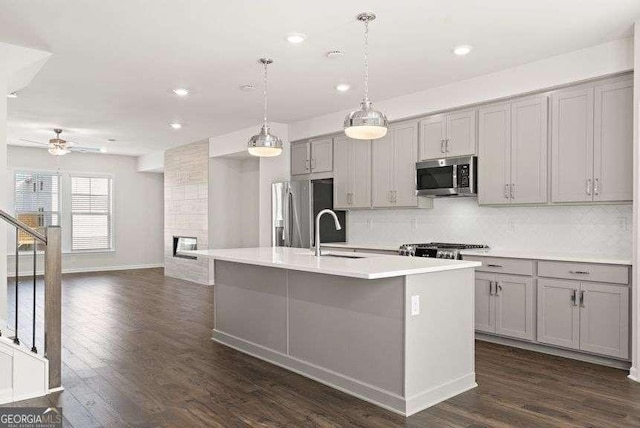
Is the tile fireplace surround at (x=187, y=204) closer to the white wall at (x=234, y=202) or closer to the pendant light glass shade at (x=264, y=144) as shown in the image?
the white wall at (x=234, y=202)

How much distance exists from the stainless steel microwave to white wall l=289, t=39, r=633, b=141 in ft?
1.95

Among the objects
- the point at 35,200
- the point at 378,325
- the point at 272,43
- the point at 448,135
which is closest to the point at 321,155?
the point at 448,135

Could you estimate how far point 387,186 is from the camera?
6.02m

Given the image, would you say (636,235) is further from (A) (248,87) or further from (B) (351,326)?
(A) (248,87)

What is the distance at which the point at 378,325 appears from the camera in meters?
3.16

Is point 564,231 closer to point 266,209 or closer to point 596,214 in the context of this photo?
point 596,214

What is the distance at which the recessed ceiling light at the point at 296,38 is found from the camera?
A: 385cm

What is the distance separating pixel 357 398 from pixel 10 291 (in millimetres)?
7475

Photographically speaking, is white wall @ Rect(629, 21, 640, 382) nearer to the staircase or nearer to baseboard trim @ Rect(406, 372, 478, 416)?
baseboard trim @ Rect(406, 372, 478, 416)

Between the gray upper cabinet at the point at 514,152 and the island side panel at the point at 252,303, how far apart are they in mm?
2404

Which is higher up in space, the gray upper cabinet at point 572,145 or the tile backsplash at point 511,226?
the gray upper cabinet at point 572,145

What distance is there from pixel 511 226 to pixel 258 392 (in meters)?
3.23

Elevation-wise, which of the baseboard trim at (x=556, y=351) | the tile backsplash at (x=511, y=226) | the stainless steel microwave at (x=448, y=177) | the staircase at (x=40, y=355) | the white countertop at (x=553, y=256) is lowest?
the baseboard trim at (x=556, y=351)

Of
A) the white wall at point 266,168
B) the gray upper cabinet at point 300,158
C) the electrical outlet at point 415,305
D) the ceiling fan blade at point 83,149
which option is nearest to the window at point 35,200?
the ceiling fan blade at point 83,149
